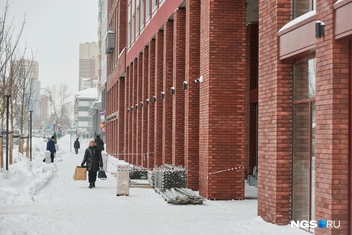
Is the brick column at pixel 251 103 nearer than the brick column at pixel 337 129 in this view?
No

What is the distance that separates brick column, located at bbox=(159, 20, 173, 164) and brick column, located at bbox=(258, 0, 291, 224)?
461 inches

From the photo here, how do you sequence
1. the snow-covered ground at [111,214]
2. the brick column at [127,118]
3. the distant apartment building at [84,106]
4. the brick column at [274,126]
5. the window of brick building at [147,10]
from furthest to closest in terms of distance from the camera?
the distant apartment building at [84,106]
the brick column at [127,118]
the window of brick building at [147,10]
the brick column at [274,126]
the snow-covered ground at [111,214]

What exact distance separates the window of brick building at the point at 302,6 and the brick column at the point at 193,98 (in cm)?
766

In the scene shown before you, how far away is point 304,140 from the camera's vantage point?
1124cm

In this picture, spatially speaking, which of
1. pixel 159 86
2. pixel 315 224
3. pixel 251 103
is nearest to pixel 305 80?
pixel 315 224

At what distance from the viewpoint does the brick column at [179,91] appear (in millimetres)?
21594

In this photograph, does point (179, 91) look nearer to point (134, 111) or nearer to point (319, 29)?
point (319, 29)

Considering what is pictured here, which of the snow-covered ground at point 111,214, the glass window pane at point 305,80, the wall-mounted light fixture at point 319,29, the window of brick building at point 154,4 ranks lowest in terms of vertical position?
the snow-covered ground at point 111,214

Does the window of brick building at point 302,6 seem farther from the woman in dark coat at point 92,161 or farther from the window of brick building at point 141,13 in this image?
the window of brick building at point 141,13

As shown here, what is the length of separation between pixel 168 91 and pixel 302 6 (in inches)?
Answer: 515

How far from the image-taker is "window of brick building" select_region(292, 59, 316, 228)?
35.7 feet

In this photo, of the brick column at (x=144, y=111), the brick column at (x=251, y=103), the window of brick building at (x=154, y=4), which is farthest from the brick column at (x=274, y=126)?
the brick column at (x=144, y=111)

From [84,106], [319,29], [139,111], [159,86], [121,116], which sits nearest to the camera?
[319,29]

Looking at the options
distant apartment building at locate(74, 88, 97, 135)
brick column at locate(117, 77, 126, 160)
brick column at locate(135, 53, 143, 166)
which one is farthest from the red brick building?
distant apartment building at locate(74, 88, 97, 135)
